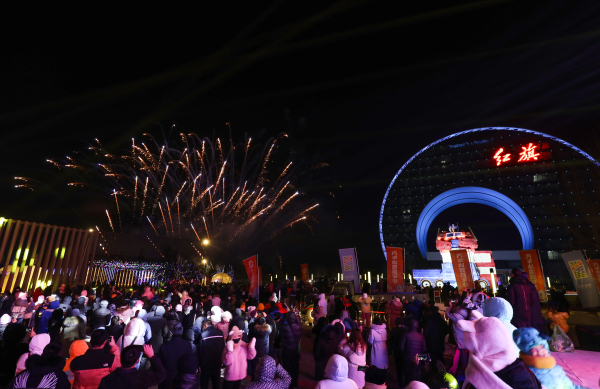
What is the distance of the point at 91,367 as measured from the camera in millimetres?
3785

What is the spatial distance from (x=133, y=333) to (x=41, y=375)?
2564mm

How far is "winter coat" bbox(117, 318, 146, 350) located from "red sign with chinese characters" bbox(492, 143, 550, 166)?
57668 mm

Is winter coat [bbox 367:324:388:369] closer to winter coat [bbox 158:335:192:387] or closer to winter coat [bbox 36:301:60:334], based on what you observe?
winter coat [bbox 158:335:192:387]

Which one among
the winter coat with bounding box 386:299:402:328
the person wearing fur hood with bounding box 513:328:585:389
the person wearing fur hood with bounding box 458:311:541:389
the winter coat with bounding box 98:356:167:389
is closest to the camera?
the person wearing fur hood with bounding box 458:311:541:389

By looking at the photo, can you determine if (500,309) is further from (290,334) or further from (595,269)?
(595,269)

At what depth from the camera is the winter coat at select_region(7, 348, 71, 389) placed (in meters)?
3.20

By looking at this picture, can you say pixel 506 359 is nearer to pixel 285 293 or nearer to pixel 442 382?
pixel 442 382

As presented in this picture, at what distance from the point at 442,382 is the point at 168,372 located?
3.69m

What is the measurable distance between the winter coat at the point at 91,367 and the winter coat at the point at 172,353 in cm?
81

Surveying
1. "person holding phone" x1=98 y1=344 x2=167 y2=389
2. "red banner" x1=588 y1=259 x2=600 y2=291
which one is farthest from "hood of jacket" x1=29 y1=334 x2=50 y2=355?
"red banner" x1=588 y1=259 x2=600 y2=291

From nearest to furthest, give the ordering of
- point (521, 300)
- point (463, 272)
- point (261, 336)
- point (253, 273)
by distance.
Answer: point (261, 336), point (521, 300), point (253, 273), point (463, 272)

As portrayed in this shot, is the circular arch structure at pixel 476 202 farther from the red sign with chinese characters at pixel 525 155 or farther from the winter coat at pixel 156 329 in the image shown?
the winter coat at pixel 156 329

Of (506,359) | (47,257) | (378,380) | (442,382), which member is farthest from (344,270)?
(47,257)

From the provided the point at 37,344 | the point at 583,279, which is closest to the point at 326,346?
the point at 37,344
